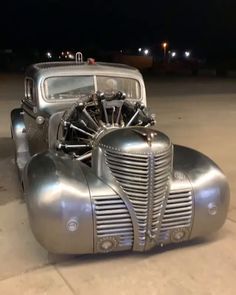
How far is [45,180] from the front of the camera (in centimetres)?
350

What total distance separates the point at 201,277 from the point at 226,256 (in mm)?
456

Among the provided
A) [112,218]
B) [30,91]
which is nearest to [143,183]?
[112,218]

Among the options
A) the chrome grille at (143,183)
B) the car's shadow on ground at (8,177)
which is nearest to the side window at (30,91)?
the car's shadow on ground at (8,177)

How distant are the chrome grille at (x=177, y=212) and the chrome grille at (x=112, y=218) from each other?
1.03ft

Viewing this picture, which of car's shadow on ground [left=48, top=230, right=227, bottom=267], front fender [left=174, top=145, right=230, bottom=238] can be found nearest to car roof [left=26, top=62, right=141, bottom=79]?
front fender [left=174, top=145, right=230, bottom=238]

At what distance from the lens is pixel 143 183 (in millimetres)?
3525

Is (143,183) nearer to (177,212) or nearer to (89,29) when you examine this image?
(177,212)

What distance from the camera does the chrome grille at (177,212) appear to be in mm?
3662

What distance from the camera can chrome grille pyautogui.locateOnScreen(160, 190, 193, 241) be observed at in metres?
3.66

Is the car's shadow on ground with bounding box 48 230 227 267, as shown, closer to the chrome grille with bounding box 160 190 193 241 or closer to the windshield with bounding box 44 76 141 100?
the chrome grille with bounding box 160 190 193 241

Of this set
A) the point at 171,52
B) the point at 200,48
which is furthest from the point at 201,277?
the point at 171,52

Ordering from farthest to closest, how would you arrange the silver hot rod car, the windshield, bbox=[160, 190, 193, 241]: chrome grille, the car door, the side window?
the side window → the windshield → the car door → bbox=[160, 190, 193, 241]: chrome grille → the silver hot rod car

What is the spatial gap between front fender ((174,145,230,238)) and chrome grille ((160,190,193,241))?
0.06 metres

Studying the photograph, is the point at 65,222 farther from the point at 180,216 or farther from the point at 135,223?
the point at 180,216
